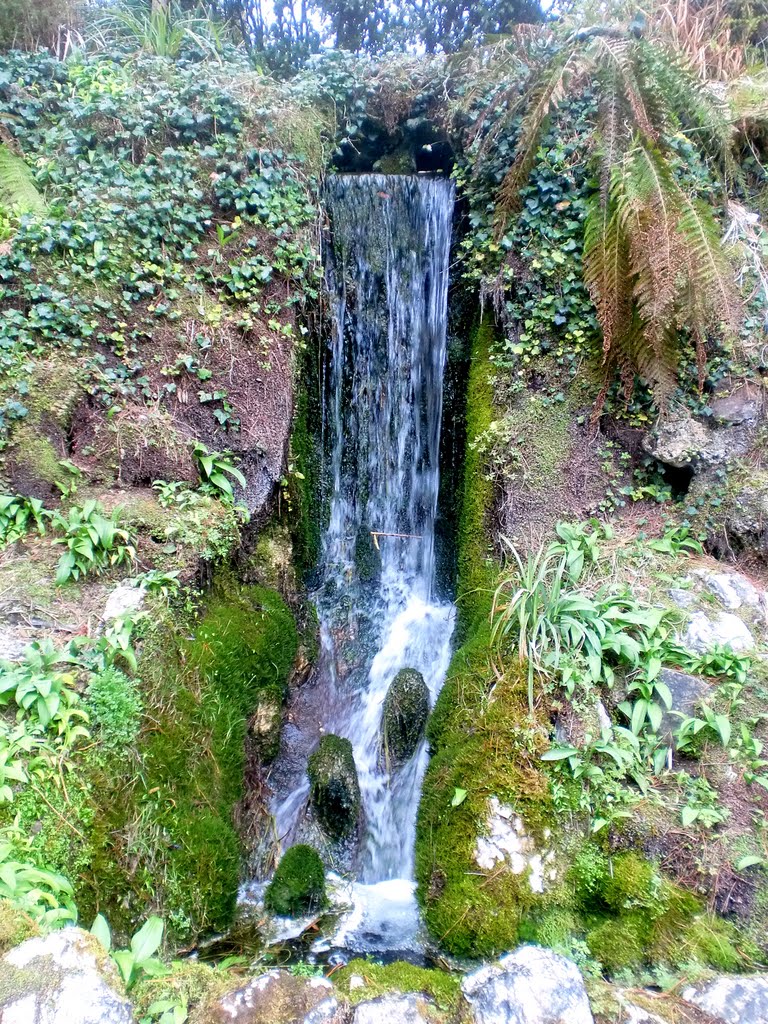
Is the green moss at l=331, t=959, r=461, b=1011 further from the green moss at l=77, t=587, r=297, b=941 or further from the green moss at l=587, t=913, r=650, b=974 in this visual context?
the green moss at l=77, t=587, r=297, b=941

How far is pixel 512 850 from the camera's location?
10.7 ft

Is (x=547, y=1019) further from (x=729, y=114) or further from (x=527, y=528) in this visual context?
(x=729, y=114)

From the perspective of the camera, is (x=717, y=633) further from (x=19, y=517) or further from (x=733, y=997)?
(x=19, y=517)

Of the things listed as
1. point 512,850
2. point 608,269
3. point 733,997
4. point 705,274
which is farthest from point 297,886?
point 705,274

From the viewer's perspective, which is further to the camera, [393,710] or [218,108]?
[218,108]

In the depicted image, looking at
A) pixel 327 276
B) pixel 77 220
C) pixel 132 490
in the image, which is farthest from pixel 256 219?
pixel 132 490

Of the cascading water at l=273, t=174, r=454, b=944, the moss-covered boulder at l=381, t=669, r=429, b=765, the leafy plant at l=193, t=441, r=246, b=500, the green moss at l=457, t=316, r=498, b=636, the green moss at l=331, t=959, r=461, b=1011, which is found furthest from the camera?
the cascading water at l=273, t=174, r=454, b=944

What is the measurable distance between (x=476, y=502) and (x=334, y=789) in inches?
108

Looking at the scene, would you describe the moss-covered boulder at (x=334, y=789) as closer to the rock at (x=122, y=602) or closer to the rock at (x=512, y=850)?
the rock at (x=512, y=850)

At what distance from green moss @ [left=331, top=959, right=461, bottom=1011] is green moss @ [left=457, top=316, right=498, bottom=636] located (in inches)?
98.9

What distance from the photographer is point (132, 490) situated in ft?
13.9

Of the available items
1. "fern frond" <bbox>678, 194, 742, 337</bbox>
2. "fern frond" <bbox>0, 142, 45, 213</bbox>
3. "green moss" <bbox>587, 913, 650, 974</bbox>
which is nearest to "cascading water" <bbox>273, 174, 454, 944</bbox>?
"fern frond" <bbox>678, 194, 742, 337</bbox>

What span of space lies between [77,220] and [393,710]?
190 inches

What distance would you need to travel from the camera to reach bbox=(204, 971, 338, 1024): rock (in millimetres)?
2094
